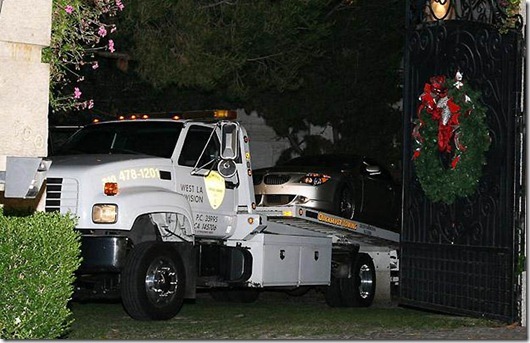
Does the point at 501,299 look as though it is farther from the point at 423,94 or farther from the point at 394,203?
the point at 394,203

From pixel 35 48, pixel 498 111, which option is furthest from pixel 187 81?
pixel 35 48

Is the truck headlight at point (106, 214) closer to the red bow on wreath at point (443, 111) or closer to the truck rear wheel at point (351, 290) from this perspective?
the red bow on wreath at point (443, 111)

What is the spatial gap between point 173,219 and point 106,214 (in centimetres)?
117

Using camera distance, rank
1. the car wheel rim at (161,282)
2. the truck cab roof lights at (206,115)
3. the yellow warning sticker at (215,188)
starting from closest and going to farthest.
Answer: the car wheel rim at (161,282) < the yellow warning sticker at (215,188) < the truck cab roof lights at (206,115)

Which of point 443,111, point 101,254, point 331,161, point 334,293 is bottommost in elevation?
point 334,293

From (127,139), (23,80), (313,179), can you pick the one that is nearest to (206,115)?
(127,139)

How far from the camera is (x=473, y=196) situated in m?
12.7

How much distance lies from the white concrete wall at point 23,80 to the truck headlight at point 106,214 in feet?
12.3

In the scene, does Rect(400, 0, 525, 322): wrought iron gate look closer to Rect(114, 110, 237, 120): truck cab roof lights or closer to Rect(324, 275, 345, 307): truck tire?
Rect(114, 110, 237, 120): truck cab roof lights

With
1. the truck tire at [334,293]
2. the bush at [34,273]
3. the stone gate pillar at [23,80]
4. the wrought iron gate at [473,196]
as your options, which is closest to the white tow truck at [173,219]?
the truck tire at [334,293]

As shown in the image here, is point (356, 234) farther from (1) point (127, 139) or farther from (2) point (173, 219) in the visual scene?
(1) point (127, 139)

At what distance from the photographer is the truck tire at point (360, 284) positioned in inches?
655

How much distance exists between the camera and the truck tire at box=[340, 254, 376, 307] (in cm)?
1664

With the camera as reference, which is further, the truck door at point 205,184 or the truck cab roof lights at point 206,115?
the truck cab roof lights at point 206,115
